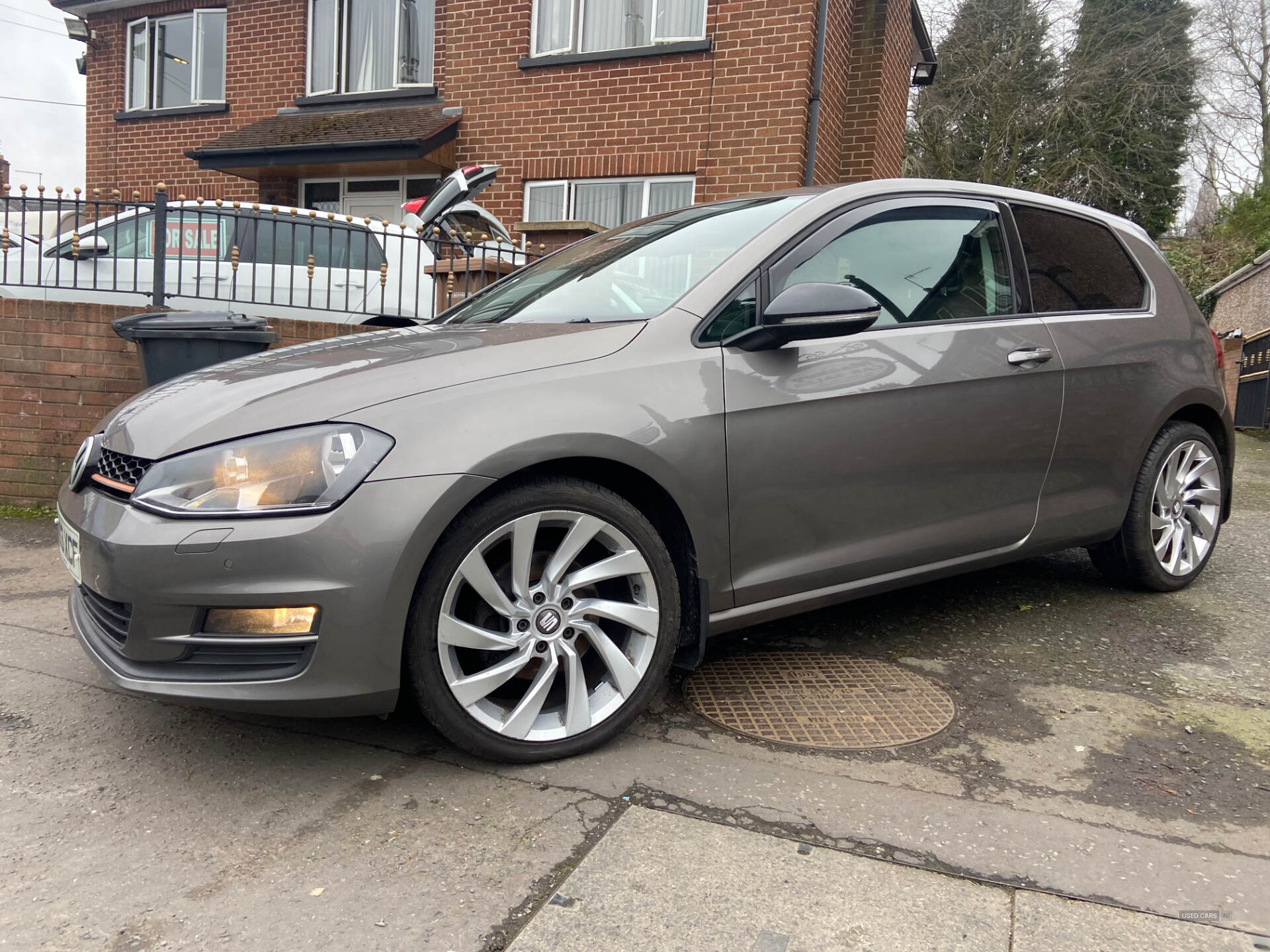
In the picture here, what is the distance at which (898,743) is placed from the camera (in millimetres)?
2703

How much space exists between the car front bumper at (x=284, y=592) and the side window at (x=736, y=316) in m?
0.88

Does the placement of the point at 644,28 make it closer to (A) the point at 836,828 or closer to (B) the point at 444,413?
(B) the point at 444,413

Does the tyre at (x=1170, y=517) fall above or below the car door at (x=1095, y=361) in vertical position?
below

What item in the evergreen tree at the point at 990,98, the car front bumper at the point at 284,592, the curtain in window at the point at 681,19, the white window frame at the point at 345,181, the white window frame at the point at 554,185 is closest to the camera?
the car front bumper at the point at 284,592

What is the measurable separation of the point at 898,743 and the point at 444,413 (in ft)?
5.12

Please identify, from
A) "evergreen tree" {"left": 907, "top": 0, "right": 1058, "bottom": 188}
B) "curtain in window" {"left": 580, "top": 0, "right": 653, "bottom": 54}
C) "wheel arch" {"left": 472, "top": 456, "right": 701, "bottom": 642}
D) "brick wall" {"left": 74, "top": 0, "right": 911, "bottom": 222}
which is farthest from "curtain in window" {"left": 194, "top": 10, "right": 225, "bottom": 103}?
"evergreen tree" {"left": 907, "top": 0, "right": 1058, "bottom": 188}

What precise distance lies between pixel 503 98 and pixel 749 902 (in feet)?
33.3

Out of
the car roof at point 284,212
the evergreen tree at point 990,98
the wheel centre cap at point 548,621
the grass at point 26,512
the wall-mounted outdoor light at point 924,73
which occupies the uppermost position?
the evergreen tree at point 990,98

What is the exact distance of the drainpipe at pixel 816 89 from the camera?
363 inches

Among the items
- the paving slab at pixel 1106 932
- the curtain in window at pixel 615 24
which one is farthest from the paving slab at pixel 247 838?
the curtain in window at pixel 615 24

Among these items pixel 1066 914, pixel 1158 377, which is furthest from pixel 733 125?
pixel 1066 914

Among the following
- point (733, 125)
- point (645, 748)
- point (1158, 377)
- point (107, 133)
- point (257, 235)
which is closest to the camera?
point (645, 748)

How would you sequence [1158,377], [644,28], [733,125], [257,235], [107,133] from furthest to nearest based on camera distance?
[107,133] → [644,28] → [733,125] → [257,235] → [1158,377]

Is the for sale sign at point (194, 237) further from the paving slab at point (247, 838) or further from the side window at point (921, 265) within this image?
the side window at point (921, 265)
